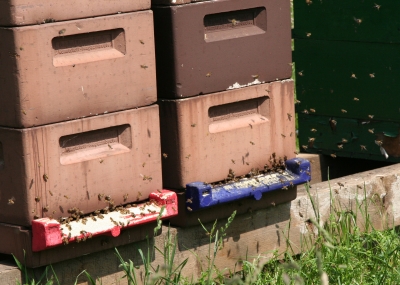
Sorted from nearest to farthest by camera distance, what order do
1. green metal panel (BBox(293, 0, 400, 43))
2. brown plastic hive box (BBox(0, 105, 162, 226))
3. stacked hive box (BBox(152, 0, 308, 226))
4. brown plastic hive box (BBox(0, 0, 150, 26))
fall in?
brown plastic hive box (BBox(0, 0, 150, 26)) < brown plastic hive box (BBox(0, 105, 162, 226)) < stacked hive box (BBox(152, 0, 308, 226)) < green metal panel (BBox(293, 0, 400, 43))

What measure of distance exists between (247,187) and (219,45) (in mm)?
591

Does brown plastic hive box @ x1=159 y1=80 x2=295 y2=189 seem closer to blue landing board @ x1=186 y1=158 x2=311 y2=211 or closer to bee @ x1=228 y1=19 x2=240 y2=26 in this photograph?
blue landing board @ x1=186 y1=158 x2=311 y2=211

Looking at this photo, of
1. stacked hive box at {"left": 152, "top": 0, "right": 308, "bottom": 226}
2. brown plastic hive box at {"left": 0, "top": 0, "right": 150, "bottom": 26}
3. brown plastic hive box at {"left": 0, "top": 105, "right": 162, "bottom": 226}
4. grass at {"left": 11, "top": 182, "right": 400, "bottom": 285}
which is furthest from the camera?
stacked hive box at {"left": 152, "top": 0, "right": 308, "bottom": 226}

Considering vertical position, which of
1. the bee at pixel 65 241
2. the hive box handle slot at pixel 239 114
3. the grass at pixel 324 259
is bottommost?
the grass at pixel 324 259

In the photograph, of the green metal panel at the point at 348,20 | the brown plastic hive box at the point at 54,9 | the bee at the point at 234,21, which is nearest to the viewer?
the brown plastic hive box at the point at 54,9

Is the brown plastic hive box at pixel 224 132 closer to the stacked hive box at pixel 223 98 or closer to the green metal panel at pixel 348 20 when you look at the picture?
the stacked hive box at pixel 223 98

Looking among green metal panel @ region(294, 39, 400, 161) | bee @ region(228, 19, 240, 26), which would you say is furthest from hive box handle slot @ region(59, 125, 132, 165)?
green metal panel @ region(294, 39, 400, 161)

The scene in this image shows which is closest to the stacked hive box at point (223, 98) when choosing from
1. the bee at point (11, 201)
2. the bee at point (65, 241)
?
the bee at point (65, 241)

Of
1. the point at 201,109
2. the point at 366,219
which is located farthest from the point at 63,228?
the point at 366,219

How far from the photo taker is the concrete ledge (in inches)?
126

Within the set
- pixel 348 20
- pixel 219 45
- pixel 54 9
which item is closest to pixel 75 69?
pixel 54 9

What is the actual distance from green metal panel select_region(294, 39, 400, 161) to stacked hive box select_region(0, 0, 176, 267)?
1.37 metres

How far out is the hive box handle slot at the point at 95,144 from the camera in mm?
2953

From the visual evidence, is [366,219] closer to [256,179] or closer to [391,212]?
[391,212]
